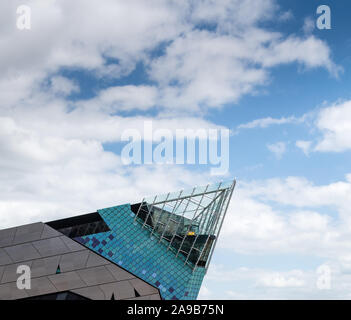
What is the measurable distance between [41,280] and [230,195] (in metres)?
19.3

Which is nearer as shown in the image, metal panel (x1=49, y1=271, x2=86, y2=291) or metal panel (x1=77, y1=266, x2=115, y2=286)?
metal panel (x1=49, y1=271, x2=86, y2=291)

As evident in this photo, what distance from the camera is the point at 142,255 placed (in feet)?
124

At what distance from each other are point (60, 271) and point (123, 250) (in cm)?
586

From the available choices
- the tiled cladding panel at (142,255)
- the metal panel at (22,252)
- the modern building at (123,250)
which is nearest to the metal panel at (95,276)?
the modern building at (123,250)

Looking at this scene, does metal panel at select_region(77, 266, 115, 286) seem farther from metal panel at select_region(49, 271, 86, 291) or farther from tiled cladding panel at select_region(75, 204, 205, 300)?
tiled cladding panel at select_region(75, 204, 205, 300)

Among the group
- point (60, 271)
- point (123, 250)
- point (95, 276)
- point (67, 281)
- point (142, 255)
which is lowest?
point (67, 281)

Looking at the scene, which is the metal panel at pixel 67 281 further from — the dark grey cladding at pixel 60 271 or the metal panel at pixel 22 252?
the metal panel at pixel 22 252

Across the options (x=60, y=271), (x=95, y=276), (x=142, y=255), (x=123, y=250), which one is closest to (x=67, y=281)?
(x=60, y=271)

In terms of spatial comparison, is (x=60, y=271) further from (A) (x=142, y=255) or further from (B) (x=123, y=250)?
(A) (x=142, y=255)

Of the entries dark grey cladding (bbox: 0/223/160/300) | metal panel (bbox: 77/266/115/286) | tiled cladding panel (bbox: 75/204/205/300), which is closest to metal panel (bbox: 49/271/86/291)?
dark grey cladding (bbox: 0/223/160/300)

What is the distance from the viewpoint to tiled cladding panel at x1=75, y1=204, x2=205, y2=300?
36.9 metres

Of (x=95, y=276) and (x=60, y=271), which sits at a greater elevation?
(x=60, y=271)
